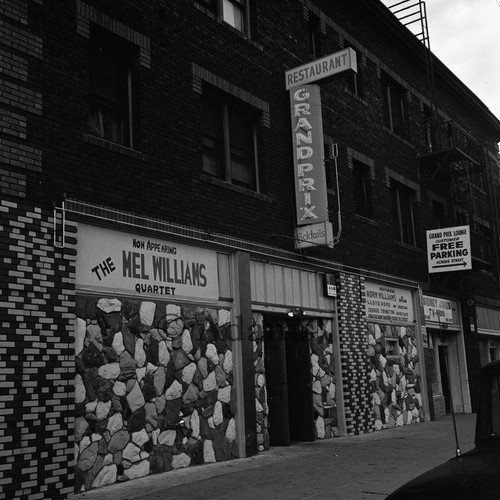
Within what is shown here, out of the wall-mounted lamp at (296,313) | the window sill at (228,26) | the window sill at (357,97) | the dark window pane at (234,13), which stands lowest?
the wall-mounted lamp at (296,313)

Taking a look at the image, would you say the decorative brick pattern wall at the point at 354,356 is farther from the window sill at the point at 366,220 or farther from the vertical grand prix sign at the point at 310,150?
the vertical grand prix sign at the point at 310,150

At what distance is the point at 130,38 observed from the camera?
10.3m

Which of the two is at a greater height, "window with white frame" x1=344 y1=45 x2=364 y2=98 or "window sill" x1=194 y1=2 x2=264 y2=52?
"window with white frame" x1=344 y1=45 x2=364 y2=98

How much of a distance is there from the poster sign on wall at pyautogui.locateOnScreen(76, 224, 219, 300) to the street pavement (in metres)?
2.65

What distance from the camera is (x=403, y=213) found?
1952 centimetres

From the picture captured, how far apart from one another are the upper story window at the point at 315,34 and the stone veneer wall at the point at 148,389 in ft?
24.3

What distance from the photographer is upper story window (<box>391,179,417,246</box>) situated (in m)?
19.0

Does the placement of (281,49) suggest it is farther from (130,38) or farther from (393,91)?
(393,91)

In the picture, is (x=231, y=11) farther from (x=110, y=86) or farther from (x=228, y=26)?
(x=110, y=86)

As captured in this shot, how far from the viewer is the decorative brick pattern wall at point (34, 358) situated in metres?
7.66

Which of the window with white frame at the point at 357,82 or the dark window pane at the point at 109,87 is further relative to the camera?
the window with white frame at the point at 357,82

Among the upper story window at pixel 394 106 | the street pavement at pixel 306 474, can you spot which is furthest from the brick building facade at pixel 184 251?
the upper story window at pixel 394 106

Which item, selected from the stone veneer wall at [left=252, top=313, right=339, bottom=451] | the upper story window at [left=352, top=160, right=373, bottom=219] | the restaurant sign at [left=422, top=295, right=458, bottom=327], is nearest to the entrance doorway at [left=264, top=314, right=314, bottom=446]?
the stone veneer wall at [left=252, top=313, right=339, bottom=451]

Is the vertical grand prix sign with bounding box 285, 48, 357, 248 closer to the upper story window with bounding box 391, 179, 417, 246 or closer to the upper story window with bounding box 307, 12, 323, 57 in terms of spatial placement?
the upper story window with bounding box 307, 12, 323, 57
